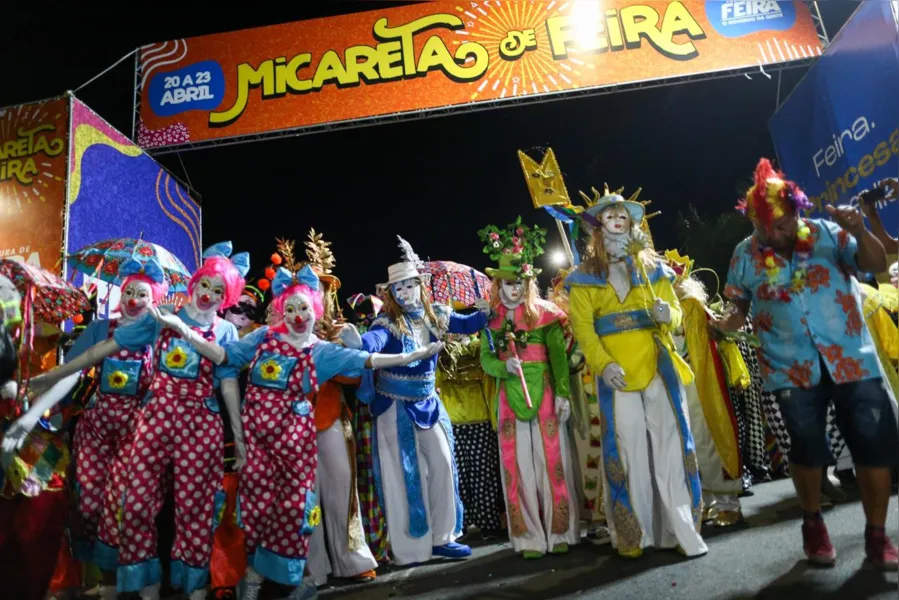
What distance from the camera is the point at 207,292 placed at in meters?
3.53

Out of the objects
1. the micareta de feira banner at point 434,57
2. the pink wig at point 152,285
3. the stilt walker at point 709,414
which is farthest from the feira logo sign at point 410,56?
the pink wig at point 152,285

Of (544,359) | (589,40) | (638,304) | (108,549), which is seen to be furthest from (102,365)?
(589,40)

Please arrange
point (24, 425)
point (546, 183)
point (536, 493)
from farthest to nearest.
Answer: point (546, 183) < point (536, 493) < point (24, 425)

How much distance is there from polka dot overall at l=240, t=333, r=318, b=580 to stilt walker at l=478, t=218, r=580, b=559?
127cm

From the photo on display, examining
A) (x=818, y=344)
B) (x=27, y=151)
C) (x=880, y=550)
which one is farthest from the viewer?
(x=27, y=151)

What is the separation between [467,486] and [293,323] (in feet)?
7.51

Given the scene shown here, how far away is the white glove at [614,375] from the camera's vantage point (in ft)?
11.1

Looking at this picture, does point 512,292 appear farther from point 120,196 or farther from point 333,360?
point 120,196

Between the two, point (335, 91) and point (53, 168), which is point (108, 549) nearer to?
point (53, 168)

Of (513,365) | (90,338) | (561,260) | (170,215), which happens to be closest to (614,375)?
(513,365)

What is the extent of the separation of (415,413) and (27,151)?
497 cm

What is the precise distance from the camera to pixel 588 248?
3742 millimetres

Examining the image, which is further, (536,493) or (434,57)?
(434,57)

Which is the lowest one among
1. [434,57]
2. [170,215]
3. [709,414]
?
[709,414]
